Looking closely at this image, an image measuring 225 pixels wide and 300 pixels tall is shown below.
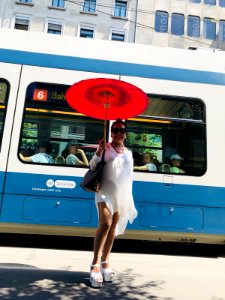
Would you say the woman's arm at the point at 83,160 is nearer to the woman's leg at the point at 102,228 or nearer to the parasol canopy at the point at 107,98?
the parasol canopy at the point at 107,98

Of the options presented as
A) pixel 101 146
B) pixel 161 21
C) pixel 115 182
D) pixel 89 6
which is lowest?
pixel 115 182

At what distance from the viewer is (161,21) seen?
2764 centimetres

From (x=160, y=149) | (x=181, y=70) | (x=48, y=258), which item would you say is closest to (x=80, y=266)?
(x=48, y=258)

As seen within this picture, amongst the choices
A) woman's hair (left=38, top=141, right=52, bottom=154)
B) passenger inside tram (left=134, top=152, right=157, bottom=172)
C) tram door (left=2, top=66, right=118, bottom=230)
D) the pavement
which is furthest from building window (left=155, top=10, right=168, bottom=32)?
the pavement

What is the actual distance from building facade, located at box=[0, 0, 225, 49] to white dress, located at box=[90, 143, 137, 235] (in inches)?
971

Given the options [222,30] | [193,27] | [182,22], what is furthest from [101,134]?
[222,30]

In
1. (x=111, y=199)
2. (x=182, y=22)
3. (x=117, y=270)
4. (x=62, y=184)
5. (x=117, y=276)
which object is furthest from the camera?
(x=182, y=22)

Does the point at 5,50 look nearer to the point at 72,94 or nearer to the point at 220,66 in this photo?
the point at 72,94

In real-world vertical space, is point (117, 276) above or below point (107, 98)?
below

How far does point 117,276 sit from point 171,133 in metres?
2.23

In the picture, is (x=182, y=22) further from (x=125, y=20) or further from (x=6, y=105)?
(x=6, y=105)

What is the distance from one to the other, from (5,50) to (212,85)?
3141 mm

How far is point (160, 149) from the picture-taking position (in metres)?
4.82

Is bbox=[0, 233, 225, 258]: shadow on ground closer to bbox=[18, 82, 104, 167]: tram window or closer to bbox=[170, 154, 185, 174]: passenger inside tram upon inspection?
bbox=[170, 154, 185, 174]: passenger inside tram
